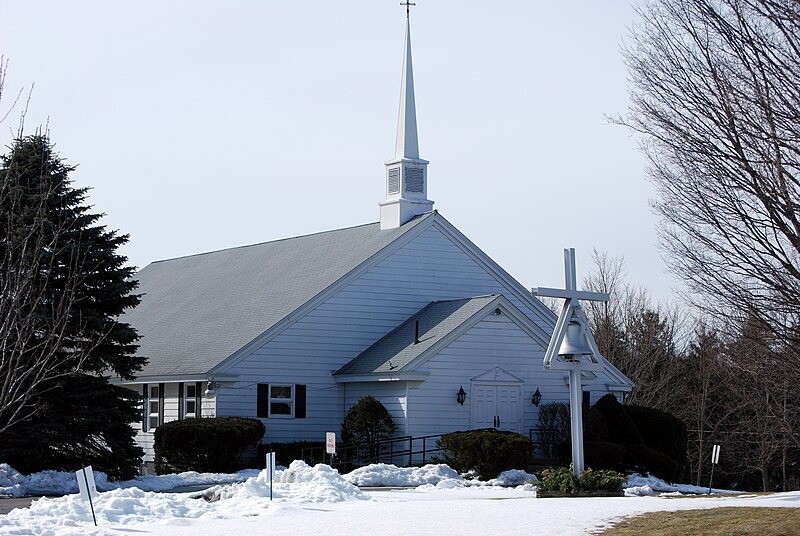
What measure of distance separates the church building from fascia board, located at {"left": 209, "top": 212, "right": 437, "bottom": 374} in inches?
1.7

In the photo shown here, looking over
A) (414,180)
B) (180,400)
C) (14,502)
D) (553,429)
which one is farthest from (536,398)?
(14,502)

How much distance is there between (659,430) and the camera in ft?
118

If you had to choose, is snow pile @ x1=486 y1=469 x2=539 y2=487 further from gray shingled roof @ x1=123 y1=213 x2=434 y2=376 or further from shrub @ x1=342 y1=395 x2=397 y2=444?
gray shingled roof @ x1=123 y1=213 x2=434 y2=376

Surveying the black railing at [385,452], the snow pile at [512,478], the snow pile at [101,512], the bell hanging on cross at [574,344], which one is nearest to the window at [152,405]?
the black railing at [385,452]

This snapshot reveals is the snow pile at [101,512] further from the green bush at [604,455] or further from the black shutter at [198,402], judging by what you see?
the black shutter at [198,402]

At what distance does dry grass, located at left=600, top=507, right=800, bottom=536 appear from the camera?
50.4ft

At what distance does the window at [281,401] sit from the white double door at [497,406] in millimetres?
5175

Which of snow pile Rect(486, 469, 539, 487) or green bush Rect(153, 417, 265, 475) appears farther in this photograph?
green bush Rect(153, 417, 265, 475)

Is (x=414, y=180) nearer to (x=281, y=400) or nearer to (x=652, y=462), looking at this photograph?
(x=281, y=400)

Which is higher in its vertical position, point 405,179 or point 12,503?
point 405,179

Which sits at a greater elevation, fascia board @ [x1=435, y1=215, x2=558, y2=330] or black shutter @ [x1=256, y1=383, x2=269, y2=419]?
fascia board @ [x1=435, y1=215, x2=558, y2=330]

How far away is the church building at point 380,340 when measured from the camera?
114ft

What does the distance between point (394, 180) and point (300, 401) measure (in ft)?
28.5

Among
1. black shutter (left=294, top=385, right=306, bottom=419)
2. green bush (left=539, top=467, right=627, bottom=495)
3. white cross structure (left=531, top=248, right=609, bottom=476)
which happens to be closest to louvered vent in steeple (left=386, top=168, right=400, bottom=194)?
black shutter (left=294, top=385, right=306, bottom=419)
